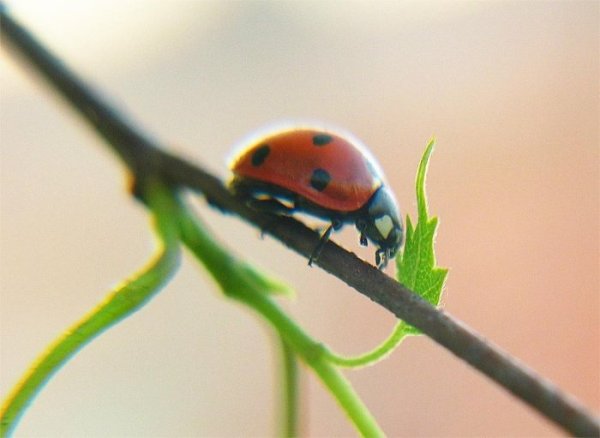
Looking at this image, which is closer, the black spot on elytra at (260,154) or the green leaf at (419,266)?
the green leaf at (419,266)

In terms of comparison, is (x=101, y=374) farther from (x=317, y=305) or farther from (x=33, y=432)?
(x=317, y=305)

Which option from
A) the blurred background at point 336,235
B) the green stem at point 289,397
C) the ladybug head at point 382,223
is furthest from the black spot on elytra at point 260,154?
the blurred background at point 336,235

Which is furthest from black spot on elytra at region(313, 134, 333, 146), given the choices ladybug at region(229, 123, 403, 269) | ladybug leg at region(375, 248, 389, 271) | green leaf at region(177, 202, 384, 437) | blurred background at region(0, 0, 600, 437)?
blurred background at region(0, 0, 600, 437)

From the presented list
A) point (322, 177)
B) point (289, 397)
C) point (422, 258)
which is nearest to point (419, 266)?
point (422, 258)

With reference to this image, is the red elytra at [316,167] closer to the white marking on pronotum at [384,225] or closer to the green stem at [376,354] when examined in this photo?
the white marking on pronotum at [384,225]

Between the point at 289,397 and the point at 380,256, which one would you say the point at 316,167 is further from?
the point at 289,397

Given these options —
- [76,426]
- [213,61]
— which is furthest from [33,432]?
[213,61]
